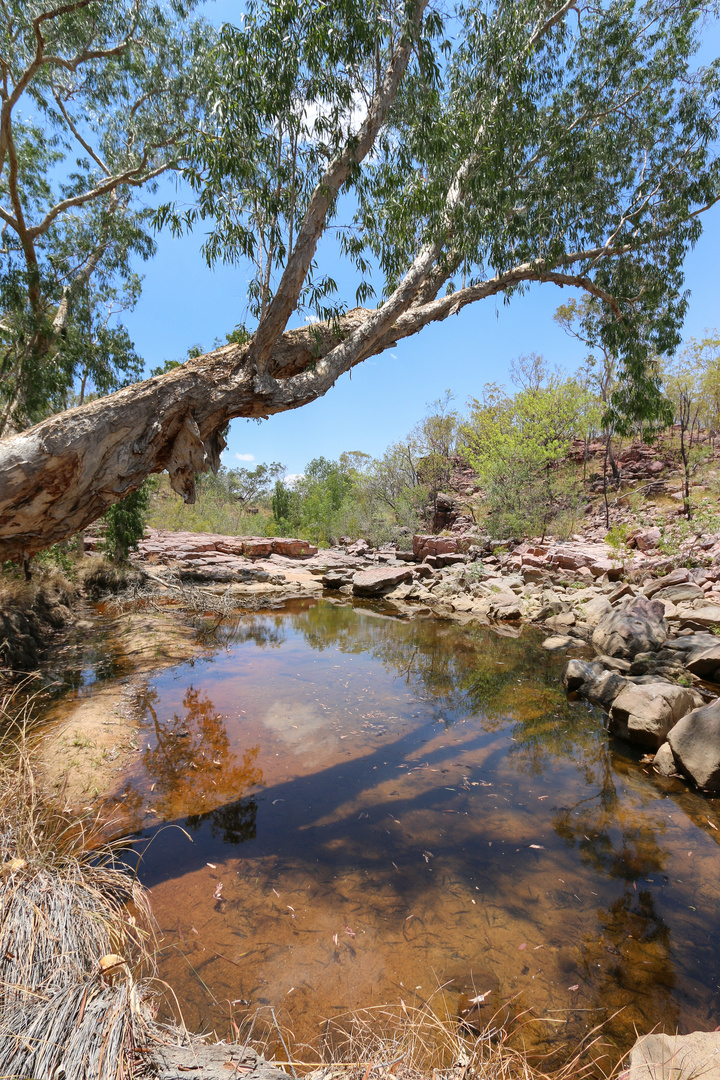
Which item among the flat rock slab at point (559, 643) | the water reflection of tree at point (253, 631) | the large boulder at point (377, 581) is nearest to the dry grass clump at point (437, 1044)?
the flat rock slab at point (559, 643)

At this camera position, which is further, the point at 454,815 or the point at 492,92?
the point at 492,92

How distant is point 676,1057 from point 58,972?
7.57 feet

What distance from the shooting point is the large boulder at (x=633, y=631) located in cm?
765

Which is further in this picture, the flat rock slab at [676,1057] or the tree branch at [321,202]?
the tree branch at [321,202]

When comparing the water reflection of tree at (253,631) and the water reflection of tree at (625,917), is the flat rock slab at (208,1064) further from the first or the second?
the water reflection of tree at (253,631)

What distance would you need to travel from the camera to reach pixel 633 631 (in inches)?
307

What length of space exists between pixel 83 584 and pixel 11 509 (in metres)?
9.81

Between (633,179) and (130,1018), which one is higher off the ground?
(633,179)

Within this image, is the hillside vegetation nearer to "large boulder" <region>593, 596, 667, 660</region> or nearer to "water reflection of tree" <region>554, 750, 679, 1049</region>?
"large boulder" <region>593, 596, 667, 660</region>

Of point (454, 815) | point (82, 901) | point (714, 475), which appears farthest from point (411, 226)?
point (714, 475)

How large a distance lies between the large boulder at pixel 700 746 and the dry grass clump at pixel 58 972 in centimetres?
469

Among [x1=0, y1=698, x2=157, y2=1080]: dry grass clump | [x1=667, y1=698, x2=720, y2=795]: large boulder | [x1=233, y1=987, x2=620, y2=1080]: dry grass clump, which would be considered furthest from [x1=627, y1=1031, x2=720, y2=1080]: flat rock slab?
A: [x1=667, y1=698, x2=720, y2=795]: large boulder

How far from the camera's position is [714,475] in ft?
63.9

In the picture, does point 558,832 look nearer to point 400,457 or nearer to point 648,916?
point 648,916
